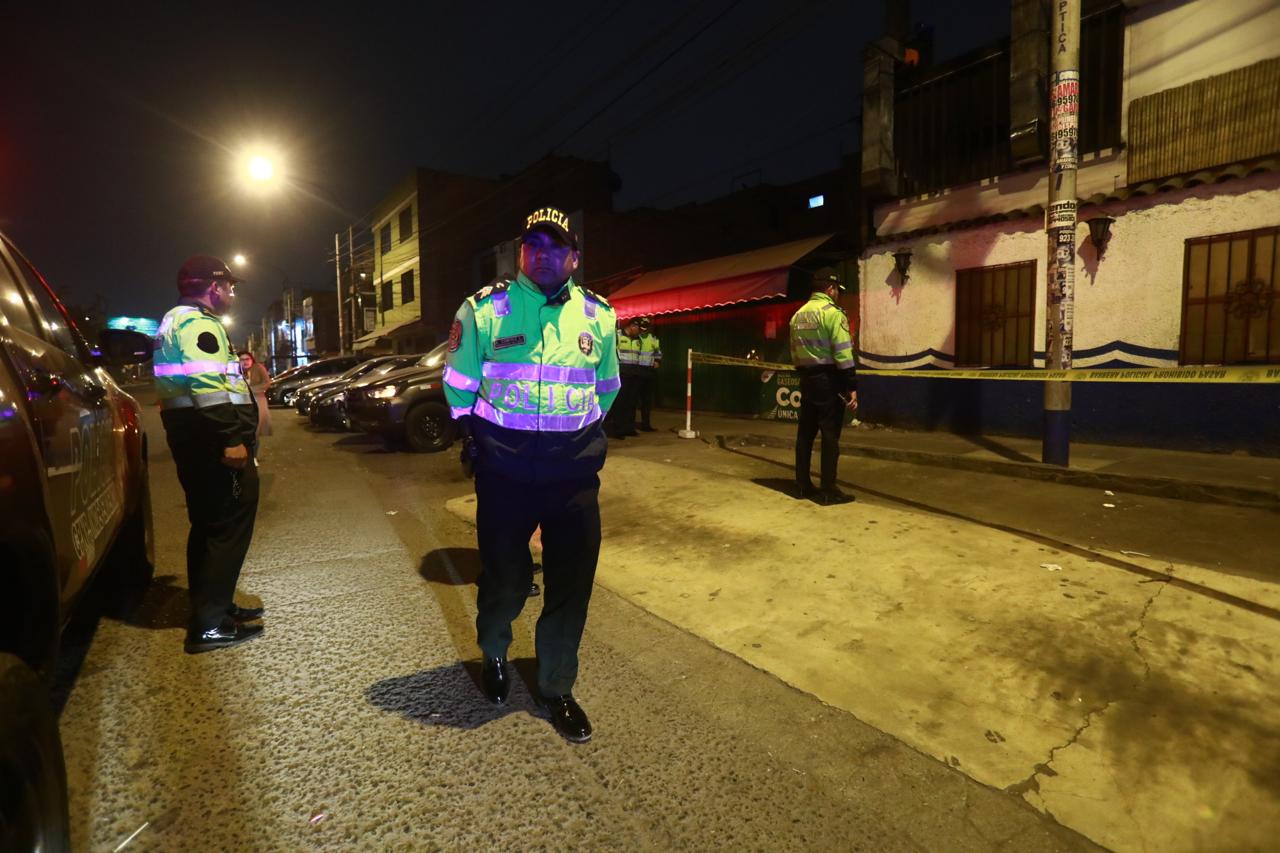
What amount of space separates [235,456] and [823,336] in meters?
4.20

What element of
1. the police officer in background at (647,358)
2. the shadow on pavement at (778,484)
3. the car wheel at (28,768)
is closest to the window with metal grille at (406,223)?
the police officer in background at (647,358)

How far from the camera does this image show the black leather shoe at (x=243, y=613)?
11.0 feet

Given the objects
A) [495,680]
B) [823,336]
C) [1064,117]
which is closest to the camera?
[495,680]

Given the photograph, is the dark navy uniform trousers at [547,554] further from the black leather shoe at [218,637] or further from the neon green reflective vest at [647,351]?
the neon green reflective vest at [647,351]

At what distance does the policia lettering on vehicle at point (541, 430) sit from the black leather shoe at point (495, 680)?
18 cm

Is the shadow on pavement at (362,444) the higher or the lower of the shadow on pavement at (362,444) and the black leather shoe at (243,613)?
the higher

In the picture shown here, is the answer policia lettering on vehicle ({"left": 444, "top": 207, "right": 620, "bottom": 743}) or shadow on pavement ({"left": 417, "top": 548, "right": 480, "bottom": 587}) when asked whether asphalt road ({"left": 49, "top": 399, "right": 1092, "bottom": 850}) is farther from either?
shadow on pavement ({"left": 417, "top": 548, "right": 480, "bottom": 587})

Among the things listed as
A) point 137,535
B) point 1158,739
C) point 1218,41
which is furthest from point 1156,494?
point 137,535

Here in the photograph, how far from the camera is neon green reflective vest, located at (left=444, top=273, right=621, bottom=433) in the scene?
2.38 metres

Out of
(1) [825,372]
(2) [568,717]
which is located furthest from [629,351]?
(2) [568,717]

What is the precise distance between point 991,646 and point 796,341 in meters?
3.11

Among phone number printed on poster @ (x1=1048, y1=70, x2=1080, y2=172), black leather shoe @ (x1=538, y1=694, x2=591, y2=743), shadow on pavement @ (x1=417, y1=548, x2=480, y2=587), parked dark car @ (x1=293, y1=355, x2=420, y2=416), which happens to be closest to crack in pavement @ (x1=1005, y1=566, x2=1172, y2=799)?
black leather shoe @ (x1=538, y1=694, x2=591, y2=743)

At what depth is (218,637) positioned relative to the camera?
10.4 ft

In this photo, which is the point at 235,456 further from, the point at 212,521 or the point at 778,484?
the point at 778,484
